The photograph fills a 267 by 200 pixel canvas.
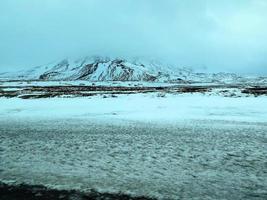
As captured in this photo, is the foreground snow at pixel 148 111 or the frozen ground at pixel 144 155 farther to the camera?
the foreground snow at pixel 148 111

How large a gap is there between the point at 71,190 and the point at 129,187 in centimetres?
144

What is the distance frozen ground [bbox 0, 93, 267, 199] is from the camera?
376 inches

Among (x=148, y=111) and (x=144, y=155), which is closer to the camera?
(x=144, y=155)

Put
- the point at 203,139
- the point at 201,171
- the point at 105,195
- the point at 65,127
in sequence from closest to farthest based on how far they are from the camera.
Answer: the point at 105,195
the point at 201,171
the point at 203,139
the point at 65,127

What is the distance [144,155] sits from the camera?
43.1 feet

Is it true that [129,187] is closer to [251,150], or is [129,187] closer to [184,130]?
[251,150]

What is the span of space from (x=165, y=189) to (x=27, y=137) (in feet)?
33.0

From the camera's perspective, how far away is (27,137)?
1747cm

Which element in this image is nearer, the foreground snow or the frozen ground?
the frozen ground

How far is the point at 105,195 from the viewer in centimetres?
876

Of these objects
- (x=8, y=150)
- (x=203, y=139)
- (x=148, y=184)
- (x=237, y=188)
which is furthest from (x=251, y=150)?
(x=8, y=150)

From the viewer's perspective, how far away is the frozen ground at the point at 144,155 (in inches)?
376

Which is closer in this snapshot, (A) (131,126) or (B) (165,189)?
(B) (165,189)

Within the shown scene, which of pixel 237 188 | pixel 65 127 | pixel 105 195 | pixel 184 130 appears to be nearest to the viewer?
pixel 105 195
